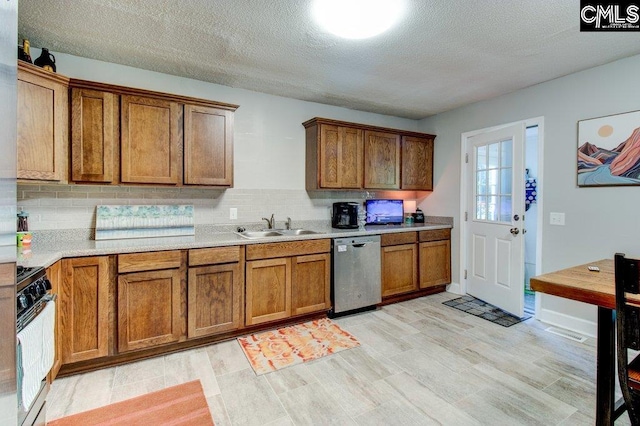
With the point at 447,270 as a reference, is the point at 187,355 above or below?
below

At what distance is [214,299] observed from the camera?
8.69 feet

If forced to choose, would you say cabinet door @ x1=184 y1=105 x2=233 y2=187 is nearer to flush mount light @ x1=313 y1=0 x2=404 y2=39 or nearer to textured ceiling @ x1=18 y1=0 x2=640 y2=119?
textured ceiling @ x1=18 y1=0 x2=640 y2=119

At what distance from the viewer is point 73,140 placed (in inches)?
94.0

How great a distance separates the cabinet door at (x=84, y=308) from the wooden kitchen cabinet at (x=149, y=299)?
100mm

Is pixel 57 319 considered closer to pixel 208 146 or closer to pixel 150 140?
pixel 150 140

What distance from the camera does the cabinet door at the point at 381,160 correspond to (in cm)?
388

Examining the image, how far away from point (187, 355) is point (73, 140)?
1932mm

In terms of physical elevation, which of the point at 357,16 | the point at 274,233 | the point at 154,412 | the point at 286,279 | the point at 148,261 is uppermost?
the point at 357,16

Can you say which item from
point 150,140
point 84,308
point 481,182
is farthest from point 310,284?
point 481,182

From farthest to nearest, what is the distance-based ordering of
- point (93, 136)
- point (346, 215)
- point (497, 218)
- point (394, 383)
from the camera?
point (346, 215) → point (497, 218) → point (93, 136) → point (394, 383)

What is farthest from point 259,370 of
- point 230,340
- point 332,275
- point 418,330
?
point 418,330

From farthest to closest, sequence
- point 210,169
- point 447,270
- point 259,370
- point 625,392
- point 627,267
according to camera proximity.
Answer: point 447,270
point 210,169
point 259,370
point 625,392
point 627,267

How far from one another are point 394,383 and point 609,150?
2.76 metres

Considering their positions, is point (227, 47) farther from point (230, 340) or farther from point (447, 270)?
point (447, 270)
